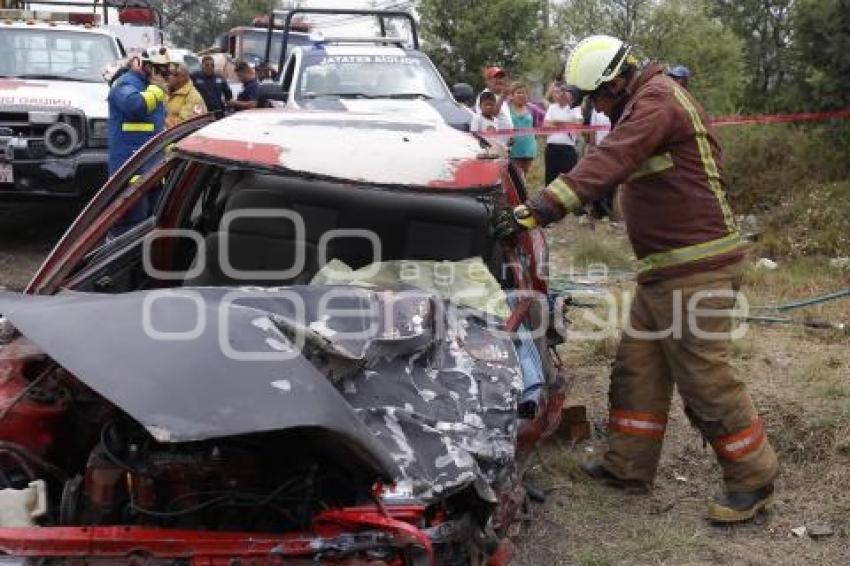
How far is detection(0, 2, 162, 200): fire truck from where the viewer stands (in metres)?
7.55

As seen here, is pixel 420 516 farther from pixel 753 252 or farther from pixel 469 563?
pixel 753 252

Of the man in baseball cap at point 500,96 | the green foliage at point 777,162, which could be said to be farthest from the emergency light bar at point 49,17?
the green foliage at point 777,162

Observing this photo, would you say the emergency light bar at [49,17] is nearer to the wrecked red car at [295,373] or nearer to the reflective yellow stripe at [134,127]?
the reflective yellow stripe at [134,127]

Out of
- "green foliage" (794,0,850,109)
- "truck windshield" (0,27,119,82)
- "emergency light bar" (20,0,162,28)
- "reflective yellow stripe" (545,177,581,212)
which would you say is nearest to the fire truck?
"truck windshield" (0,27,119,82)

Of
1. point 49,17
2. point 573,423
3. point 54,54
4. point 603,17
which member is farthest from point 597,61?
point 603,17

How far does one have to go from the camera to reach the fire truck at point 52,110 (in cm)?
755

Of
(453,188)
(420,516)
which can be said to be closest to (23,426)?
(420,516)

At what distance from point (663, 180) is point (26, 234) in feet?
23.1

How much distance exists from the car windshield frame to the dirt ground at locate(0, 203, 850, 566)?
4.00m

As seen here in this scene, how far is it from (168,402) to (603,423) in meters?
3.22

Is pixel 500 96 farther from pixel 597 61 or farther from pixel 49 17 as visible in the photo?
pixel 597 61

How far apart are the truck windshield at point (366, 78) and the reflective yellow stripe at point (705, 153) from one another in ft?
19.7

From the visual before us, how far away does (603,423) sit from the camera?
490 cm

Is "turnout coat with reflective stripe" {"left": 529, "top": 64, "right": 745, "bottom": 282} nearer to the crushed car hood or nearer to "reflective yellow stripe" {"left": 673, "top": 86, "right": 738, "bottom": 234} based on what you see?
"reflective yellow stripe" {"left": 673, "top": 86, "right": 738, "bottom": 234}
